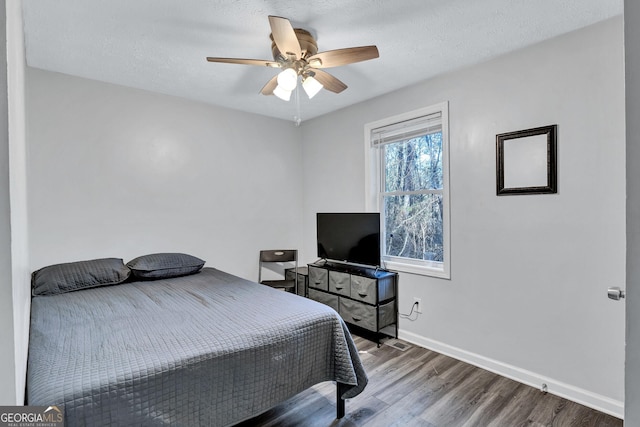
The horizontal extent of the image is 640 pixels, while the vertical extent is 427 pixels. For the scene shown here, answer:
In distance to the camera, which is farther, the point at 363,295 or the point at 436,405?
the point at 363,295

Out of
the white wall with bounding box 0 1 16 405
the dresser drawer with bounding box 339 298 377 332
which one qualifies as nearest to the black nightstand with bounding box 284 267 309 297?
the dresser drawer with bounding box 339 298 377 332

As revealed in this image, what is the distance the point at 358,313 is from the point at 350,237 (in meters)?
0.77

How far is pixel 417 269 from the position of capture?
3.08 metres

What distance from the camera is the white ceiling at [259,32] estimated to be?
6.22 feet

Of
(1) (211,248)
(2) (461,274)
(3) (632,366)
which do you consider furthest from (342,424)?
(1) (211,248)

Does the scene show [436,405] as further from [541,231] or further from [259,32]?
[259,32]

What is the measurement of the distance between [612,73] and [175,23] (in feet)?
9.01

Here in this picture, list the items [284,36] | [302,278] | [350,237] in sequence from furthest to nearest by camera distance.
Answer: [302,278]
[350,237]
[284,36]

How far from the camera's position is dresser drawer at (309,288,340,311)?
3350 millimetres


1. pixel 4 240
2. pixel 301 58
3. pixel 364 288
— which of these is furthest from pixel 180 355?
pixel 364 288

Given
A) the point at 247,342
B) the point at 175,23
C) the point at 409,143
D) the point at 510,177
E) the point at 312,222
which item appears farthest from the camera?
the point at 312,222

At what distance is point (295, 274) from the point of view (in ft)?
12.9

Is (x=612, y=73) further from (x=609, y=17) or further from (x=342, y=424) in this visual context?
(x=342, y=424)

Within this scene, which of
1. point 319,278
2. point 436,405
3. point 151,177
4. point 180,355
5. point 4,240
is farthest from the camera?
point 319,278
